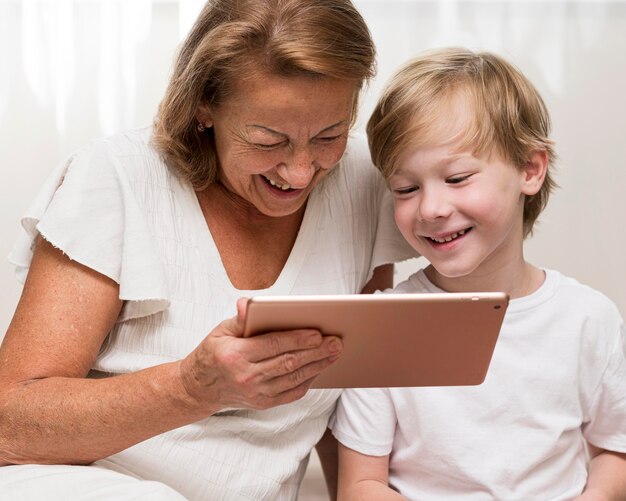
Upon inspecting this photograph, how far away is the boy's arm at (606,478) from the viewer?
1862 millimetres

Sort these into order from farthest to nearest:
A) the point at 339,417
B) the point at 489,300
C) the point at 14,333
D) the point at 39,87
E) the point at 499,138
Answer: the point at 39,87 → the point at 339,417 → the point at 499,138 → the point at 14,333 → the point at 489,300

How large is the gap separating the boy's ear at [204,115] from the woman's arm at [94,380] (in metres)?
0.37

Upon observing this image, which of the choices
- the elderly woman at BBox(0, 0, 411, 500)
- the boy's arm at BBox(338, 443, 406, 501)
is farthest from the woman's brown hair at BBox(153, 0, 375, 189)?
the boy's arm at BBox(338, 443, 406, 501)

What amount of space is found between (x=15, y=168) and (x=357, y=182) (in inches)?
50.8

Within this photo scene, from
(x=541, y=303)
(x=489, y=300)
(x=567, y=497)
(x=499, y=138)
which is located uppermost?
Result: (x=499, y=138)

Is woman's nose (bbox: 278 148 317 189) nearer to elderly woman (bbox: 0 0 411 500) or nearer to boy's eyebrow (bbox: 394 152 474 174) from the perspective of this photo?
elderly woman (bbox: 0 0 411 500)

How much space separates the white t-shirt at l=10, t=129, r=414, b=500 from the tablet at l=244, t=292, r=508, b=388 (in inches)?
12.0

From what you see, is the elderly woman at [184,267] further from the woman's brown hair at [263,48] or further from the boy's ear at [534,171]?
the boy's ear at [534,171]

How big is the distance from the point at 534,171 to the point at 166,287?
0.75 meters

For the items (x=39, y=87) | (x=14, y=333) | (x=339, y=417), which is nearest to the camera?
(x=14, y=333)

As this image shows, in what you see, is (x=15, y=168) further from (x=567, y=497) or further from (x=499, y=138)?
(x=567, y=497)

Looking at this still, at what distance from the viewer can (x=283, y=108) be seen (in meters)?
1.74

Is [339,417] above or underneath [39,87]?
underneath

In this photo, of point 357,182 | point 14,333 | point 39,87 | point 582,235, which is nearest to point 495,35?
point 582,235
